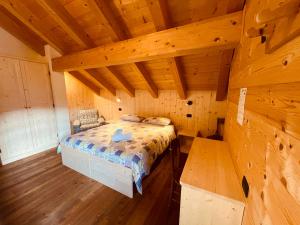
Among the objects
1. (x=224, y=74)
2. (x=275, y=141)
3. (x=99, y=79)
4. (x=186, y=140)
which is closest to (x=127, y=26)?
(x=224, y=74)

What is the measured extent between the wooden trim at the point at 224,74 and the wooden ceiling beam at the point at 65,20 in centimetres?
235

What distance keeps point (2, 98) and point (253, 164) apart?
417 cm

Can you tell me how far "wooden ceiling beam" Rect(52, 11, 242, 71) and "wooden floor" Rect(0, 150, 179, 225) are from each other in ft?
6.73

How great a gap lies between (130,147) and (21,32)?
3445 mm

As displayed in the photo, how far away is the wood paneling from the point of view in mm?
3047

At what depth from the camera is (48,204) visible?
1.83 metres

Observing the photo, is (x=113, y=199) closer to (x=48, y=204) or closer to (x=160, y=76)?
(x=48, y=204)

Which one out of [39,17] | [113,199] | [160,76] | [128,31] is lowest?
[113,199]

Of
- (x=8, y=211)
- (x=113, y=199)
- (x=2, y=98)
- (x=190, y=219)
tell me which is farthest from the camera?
(x=2, y=98)

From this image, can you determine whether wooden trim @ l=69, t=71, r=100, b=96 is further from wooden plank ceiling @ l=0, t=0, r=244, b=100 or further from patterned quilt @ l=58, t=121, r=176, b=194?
patterned quilt @ l=58, t=121, r=176, b=194

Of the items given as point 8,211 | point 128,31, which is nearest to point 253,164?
point 128,31

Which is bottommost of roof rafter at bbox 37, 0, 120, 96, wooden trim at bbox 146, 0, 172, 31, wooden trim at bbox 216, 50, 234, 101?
wooden trim at bbox 216, 50, 234, 101

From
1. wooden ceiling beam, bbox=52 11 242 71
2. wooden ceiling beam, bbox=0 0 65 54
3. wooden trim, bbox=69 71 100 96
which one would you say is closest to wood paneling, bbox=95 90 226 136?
wooden trim, bbox=69 71 100 96

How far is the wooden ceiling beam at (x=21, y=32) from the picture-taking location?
2.63m
